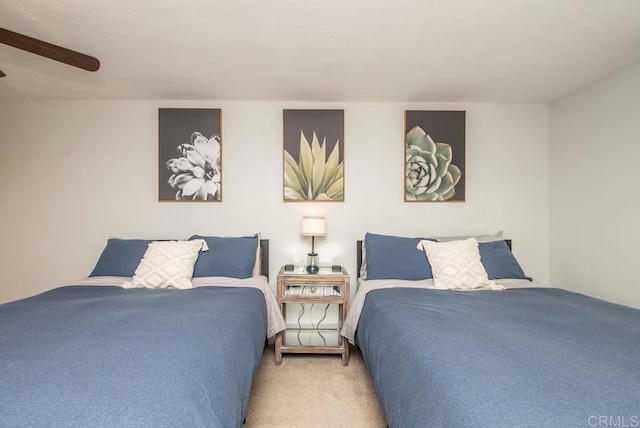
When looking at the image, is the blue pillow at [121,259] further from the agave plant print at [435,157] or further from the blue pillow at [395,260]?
the agave plant print at [435,157]

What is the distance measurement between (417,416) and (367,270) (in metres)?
1.60

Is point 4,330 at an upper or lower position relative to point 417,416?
upper

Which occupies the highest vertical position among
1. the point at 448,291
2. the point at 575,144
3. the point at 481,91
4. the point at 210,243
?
the point at 481,91

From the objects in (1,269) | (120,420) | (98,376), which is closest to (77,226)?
(1,269)

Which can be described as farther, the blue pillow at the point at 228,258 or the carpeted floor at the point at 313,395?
the blue pillow at the point at 228,258

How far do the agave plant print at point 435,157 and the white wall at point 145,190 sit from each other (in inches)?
3.7

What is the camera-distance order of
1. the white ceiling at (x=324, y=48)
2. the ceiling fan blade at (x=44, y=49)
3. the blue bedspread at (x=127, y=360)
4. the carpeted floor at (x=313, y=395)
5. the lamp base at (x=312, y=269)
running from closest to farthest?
the blue bedspread at (x=127, y=360) → the ceiling fan blade at (x=44, y=49) → the white ceiling at (x=324, y=48) → the carpeted floor at (x=313, y=395) → the lamp base at (x=312, y=269)

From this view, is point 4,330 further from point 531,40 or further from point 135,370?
point 531,40

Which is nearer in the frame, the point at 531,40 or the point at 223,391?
the point at 223,391

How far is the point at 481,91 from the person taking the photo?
2889 mm

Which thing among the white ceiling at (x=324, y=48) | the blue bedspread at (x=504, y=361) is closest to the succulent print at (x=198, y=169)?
the white ceiling at (x=324, y=48)

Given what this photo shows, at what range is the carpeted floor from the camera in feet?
6.31

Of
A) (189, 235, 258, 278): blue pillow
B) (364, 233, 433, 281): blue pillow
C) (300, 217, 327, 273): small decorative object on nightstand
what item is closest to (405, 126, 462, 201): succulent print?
(364, 233, 433, 281): blue pillow

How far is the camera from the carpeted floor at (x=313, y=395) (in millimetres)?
1922
